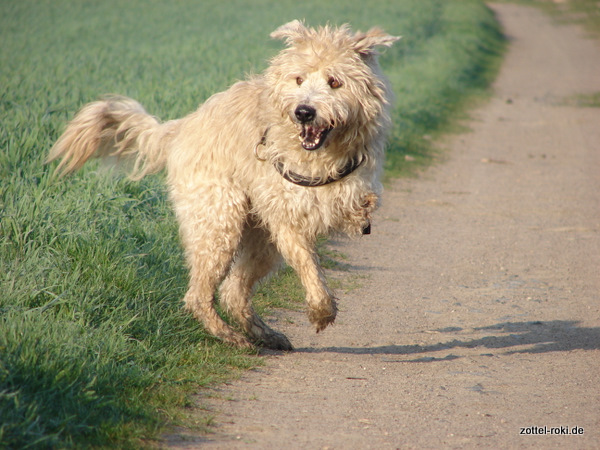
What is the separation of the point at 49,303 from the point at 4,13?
2123cm

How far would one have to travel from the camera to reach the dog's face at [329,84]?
4.36 metres

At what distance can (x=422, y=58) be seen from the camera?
20.1 metres

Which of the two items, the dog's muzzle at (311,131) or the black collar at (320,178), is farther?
the black collar at (320,178)

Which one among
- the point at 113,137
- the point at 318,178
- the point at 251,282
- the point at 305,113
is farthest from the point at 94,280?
the point at 305,113

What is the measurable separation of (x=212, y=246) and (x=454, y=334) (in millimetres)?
1940

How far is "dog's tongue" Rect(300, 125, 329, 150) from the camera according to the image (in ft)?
14.5

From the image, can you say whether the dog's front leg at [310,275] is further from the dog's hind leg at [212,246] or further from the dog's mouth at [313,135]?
the dog's mouth at [313,135]

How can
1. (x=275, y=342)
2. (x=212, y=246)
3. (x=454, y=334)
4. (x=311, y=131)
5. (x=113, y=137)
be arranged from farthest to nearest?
1. (x=113, y=137)
2. (x=454, y=334)
3. (x=275, y=342)
4. (x=212, y=246)
5. (x=311, y=131)

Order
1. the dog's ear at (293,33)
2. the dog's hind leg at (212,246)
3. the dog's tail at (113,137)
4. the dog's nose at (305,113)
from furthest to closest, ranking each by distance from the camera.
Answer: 1. the dog's tail at (113,137)
2. the dog's hind leg at (212,246)
3. the dog's ear at (293,33)
4. the dog's nose at (305,113)

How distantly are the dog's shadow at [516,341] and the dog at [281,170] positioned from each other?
0.71 meters

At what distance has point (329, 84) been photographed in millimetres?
4441

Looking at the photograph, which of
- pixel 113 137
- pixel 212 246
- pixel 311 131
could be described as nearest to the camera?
pixel 311 131

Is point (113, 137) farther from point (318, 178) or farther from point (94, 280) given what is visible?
point (318, 178)

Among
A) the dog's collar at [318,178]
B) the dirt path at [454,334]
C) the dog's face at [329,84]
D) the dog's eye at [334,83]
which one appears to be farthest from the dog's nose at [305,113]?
the dirt path at [454,334]
